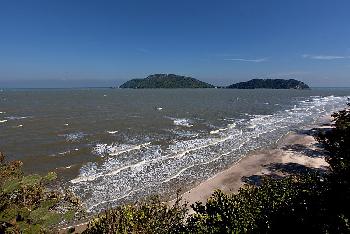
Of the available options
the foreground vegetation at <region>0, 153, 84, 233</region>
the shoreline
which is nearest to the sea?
the shoreline

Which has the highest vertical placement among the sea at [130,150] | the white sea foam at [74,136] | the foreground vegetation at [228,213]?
the foreground vegetation at [228,213]

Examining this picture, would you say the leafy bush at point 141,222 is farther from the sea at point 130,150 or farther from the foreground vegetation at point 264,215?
the sea at point 130,150

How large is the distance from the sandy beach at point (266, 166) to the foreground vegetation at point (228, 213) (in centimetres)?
1007

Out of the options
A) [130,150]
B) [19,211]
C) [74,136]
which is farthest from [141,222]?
[74,136]

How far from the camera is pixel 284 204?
9.94m

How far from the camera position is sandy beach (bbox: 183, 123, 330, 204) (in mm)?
23669

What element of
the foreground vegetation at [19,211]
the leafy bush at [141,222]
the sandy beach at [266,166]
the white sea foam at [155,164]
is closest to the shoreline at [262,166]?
the sandy beach at [266,166]

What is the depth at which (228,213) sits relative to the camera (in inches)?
377

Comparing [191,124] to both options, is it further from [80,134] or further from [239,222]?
[239,222]

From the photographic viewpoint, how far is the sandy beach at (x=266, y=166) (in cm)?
2367

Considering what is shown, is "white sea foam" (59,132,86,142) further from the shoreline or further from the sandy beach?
the sandy beach

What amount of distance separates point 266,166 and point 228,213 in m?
20.8

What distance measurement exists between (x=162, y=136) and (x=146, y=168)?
14526 mm

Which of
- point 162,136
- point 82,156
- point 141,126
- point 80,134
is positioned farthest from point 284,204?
point 141,126
